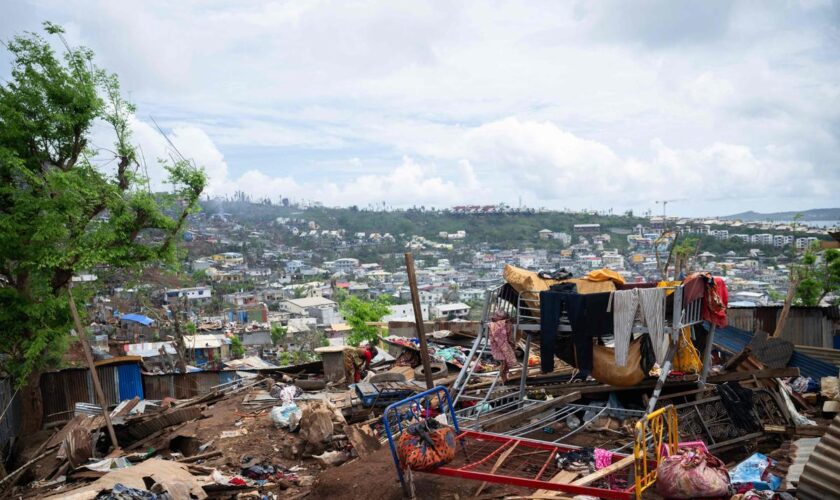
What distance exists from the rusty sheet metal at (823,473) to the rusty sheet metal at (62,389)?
53.4 ft

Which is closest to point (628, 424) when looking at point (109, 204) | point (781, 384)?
point (781, 384)

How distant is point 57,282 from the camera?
14.2 meters

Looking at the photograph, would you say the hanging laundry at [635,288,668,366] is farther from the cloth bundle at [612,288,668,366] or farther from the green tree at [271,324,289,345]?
the green tree at [271,324,289,345]

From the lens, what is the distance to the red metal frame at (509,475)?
5.87 m

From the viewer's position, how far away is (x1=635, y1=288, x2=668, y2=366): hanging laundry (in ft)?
28.4

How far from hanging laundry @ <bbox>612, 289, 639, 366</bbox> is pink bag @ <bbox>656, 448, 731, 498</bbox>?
10.2 feet

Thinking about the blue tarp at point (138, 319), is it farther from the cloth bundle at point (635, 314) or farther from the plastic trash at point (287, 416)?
the cloth bundle at point (635, 314)

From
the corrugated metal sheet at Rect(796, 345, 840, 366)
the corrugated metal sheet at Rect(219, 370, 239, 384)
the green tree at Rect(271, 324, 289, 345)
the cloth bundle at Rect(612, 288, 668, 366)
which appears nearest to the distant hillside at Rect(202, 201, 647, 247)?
the green tree at Rect(271, 324, 289, 345)

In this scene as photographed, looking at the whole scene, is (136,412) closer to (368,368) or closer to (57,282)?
(57,282)

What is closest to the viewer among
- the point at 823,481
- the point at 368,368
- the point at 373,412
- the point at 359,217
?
the point at 823,481

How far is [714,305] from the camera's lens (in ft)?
29.7

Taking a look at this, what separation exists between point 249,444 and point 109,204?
707cm

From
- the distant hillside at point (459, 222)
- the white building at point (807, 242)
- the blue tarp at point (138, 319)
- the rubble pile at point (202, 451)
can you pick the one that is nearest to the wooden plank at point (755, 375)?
the rubble pile at point (202, 451)

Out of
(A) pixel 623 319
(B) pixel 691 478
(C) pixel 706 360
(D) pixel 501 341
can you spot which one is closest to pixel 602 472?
(B) pixel 691 478
